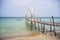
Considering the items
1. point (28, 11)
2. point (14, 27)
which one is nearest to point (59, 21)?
point (28, 11)

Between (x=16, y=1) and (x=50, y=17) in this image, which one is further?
(x=50, y=17)

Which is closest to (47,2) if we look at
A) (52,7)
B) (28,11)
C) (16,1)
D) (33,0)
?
(52,7)

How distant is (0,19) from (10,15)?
0.84 feet

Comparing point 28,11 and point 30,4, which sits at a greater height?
point 30,4

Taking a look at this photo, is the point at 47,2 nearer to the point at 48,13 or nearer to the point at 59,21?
the point at 48,13

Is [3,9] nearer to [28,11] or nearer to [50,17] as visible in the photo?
[28,11]

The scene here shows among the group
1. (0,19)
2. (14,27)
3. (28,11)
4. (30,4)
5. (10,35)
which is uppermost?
(30,4)

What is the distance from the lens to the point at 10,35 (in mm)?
2486

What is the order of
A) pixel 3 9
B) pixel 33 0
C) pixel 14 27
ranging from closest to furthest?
1. pixel 3 9
2. pixel 33 0
3. pixel 14 27

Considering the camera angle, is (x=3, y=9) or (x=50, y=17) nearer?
(x=3, y=9)

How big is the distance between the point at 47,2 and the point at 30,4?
1.36 feet

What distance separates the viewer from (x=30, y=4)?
2361 millimetres

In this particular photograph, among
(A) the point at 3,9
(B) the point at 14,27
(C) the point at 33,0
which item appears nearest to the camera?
(A) the point at 3,9

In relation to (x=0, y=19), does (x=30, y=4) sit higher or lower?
higher
